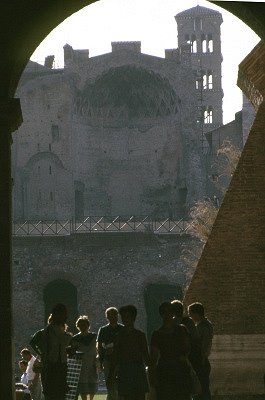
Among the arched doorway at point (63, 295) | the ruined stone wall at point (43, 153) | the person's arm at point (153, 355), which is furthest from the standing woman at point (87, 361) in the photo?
the ruined stone wall at point (43, 153)

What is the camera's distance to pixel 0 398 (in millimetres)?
10586

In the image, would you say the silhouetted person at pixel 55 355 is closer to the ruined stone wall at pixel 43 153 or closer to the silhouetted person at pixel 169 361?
the silhouetted person at pixel 169 361

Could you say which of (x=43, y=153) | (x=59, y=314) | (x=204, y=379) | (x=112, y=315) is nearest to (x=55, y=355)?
(x=59, y=314)

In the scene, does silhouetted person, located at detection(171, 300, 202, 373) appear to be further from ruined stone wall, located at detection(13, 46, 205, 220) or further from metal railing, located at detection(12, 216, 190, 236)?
ruined stone wall, located at detection(13, 46, 205, 220)

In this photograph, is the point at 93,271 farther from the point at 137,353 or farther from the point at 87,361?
the point at 137,353

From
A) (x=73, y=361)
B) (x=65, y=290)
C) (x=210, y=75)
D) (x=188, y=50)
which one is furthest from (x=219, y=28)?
(x=73, y=361)

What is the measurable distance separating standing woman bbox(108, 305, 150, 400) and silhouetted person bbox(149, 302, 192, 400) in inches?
13.2

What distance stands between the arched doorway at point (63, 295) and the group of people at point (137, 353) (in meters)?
30.8

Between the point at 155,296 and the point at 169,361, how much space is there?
111 feet

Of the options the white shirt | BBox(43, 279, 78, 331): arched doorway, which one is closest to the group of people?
the white shirt

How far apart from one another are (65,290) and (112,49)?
2381 centimetres

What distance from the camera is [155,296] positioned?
145 ft

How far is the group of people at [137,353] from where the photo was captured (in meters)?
10.2

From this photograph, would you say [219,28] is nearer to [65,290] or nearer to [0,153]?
[65,290]
